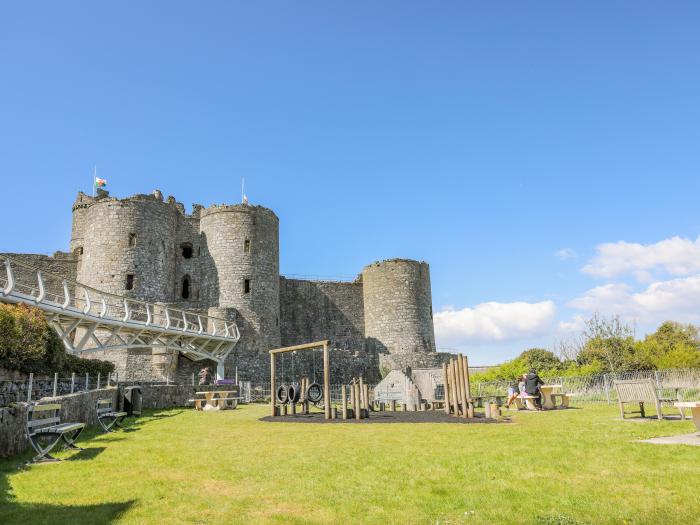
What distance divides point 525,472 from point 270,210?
30684mm

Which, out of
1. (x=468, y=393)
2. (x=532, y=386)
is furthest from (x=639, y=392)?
(x=532, y=386)

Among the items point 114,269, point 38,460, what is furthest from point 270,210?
point 38,460

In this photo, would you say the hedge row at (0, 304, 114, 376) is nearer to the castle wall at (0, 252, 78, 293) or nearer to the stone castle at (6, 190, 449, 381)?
the stone castle at (6, 190, 449, 381)

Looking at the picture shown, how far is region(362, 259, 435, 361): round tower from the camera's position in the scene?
3778 centimetres

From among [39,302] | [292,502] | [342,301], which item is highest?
[342,301]

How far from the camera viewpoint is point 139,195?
3195cm

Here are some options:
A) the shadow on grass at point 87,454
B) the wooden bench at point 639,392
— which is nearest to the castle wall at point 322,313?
the wooden bench at point 639,392

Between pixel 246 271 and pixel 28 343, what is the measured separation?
67.6ft

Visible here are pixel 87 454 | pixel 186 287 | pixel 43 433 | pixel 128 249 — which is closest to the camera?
pixel 43 433

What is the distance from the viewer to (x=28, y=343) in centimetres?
1273

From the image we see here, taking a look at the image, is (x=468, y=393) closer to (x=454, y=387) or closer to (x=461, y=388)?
(x=461, y=388)

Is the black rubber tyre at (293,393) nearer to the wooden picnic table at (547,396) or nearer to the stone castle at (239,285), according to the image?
the wooden picnic table at (547,396)

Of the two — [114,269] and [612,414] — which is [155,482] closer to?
[612,414]

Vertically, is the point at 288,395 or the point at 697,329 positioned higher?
the point at 697,329
